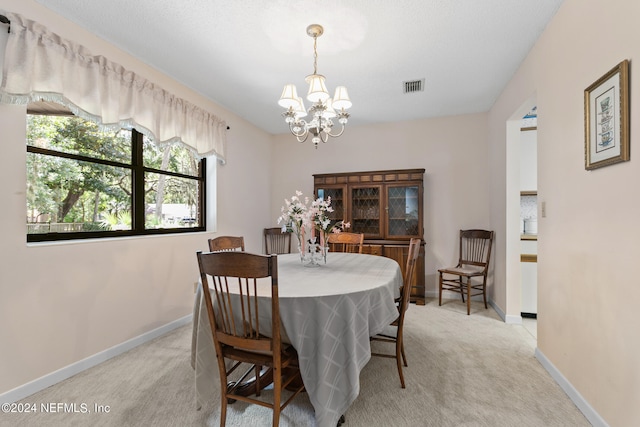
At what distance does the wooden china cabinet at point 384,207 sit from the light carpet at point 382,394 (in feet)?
4.84

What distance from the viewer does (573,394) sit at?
6.05ft

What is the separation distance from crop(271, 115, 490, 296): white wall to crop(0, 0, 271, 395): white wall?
2.40m

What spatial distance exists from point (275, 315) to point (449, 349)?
191 cm

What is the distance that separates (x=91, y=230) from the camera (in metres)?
2.44

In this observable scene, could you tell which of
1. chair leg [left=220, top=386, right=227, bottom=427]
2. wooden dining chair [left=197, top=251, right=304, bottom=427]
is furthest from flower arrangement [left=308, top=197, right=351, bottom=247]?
chair leg [left=220, top=386, right=227, bottom=427]

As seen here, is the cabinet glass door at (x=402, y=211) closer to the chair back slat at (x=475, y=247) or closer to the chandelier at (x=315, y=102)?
the chair back slat at (x=475, y=247)

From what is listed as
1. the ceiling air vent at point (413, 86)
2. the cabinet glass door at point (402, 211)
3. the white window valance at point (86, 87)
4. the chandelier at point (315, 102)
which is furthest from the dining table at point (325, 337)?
the cabinet glass door at point (402, 211)

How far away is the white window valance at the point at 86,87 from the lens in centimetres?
184

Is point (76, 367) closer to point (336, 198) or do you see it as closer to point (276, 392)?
point (276, 392)

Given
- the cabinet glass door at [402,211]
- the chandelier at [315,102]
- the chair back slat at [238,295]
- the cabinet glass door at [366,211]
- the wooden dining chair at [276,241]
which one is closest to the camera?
the chair back slat at [238,295]

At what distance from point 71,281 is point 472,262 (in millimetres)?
4102

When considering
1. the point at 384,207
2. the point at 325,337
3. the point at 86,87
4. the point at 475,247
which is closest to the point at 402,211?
the point at 384,207

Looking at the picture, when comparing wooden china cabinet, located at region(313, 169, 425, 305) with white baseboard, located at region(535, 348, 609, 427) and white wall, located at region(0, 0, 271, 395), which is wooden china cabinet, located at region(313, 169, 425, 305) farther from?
white wall, located at region(0, 0, 271, 395)

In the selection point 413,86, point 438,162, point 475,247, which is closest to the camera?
point 413,86
